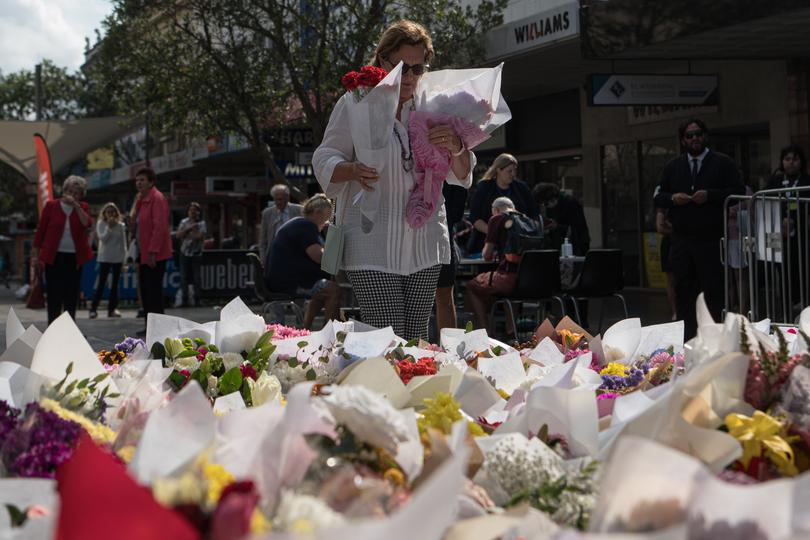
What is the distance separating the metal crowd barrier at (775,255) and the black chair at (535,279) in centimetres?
303

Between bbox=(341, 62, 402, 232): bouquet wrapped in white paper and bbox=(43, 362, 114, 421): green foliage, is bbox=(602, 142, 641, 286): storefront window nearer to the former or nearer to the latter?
bbox=(341, 62, 402, 232): bouquet wrapped in white paper

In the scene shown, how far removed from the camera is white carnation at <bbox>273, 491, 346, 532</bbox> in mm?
1279

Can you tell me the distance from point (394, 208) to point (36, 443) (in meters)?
3.02

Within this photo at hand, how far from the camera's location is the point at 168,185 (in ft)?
163

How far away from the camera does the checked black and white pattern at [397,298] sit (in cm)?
473

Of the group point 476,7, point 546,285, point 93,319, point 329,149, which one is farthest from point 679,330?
point 476,7

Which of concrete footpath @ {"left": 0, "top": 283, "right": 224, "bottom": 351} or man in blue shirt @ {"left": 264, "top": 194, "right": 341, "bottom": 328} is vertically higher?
man in blue shirt @ {"left": 264, "top": 194, "right": 341, "bottom": 328}

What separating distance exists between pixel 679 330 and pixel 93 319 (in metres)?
15.4

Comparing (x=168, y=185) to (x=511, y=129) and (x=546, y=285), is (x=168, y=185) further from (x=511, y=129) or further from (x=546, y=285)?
(x=546, y=285)

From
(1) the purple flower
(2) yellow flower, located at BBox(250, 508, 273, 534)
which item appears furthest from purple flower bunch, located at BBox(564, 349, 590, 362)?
(2) yellow flower, located at BBox(250, 508, 273, 534)

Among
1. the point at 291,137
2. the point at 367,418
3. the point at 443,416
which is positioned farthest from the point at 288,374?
the point at 291,137

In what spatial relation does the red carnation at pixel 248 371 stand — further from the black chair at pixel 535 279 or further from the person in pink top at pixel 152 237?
the person in pink top at pixel 152 237

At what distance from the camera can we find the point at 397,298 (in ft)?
15.6

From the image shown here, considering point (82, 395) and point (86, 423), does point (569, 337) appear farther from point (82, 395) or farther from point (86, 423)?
point (86, 423)
